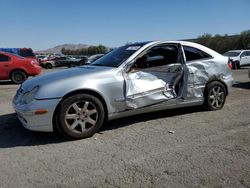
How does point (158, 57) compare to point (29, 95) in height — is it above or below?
above

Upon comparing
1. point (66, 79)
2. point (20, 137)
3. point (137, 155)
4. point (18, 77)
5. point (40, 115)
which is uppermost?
point (66, 79)

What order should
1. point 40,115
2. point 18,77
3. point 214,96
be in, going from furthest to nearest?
point 18,77, point 214,96, point 40,115

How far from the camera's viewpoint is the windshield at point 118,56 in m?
5.70

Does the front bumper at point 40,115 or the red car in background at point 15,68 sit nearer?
the front bumper at point 40,115

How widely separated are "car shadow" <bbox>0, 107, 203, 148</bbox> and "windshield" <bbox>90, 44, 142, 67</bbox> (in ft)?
3.61

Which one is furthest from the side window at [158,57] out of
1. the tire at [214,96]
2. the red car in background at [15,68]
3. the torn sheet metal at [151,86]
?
the red car in background at [15,68]

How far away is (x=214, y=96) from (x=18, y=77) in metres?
9.91

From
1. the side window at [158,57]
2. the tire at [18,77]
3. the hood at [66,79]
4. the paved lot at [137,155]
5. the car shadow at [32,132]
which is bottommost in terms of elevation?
the paved lot at [137,155]

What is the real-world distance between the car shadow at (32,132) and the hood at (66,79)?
30.9 inches

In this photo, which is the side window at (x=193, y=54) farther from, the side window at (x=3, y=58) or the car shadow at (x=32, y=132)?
the side window at (x=3, y=58)

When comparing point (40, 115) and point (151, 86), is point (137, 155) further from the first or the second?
point (151, 86)

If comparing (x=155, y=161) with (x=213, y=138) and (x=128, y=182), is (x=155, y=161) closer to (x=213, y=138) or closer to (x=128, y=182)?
(x=128, y=182)

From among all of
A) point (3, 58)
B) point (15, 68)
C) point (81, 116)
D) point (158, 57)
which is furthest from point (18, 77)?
point (81, 116)

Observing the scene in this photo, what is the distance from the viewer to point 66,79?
16.3ft
